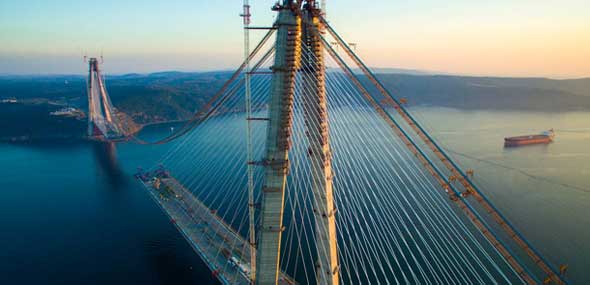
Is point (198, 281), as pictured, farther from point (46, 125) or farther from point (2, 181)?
point (46, 125)

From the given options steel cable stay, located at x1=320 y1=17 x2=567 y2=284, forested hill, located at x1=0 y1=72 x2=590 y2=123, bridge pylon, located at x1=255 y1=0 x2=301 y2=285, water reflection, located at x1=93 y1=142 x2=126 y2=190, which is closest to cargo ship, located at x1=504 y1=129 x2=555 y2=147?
forested hill, located at x1=0 y1=72 x2=590 y2=123

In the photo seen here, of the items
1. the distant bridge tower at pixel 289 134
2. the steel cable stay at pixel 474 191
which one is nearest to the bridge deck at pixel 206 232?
the distant bridge tower at pixel 289 134

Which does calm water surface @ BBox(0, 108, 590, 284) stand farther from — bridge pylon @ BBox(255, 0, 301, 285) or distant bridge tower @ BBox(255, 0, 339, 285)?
distant bridge tower @ BBox(255, 0, 339, 285)

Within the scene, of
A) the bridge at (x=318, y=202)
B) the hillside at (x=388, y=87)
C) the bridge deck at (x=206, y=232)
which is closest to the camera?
the bridge at (x=318, y=202)

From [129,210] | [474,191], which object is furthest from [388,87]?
[474,191]

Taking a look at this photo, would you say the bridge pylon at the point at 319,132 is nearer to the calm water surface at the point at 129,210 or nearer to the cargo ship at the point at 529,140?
the calm water surface at the point at 129,210

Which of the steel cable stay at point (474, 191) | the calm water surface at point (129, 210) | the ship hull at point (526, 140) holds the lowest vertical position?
the calm water surface at point (129, 210)

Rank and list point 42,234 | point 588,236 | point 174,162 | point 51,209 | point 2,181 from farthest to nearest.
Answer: point 174,162 < point 2,181 < point 51,209 < point 42,234 < point 588,236

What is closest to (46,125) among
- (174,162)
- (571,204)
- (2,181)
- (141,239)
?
(2,181)
